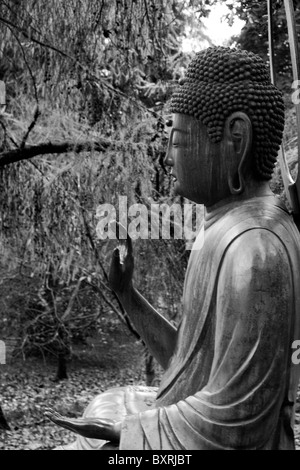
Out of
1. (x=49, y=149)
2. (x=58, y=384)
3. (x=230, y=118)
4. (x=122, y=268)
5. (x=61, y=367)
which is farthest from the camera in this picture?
(x=61, y=367)

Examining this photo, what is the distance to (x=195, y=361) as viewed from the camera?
6.65 feet

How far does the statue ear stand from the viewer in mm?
1995

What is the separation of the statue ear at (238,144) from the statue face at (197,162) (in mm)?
23

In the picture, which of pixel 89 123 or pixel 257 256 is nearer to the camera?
pixel 257 256

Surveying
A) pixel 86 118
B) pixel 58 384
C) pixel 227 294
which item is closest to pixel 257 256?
pixel 227 294

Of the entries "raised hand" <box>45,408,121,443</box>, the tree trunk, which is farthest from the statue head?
the tree trunk

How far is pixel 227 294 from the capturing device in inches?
74.9

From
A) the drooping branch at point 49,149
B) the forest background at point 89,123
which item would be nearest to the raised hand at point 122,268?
the forest background at point 89,123

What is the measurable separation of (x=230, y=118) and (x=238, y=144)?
0.07m

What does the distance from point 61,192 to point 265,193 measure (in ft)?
13.1

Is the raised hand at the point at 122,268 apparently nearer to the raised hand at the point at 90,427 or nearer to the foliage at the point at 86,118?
the raised hand at the point at 90,427

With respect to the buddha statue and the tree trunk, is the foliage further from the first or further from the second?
the buddha statue

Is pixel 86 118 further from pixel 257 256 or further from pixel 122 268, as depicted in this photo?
pixel 257 256

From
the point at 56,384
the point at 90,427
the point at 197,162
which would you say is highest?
the point at 197,162
